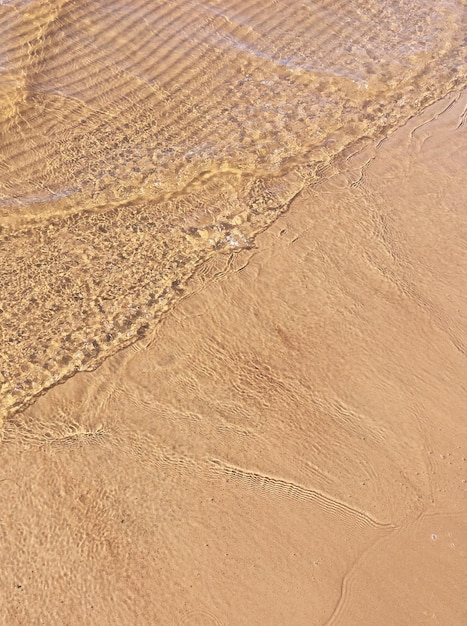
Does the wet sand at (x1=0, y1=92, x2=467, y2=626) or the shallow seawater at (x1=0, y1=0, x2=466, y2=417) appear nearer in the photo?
the wet sand at (x1=0, y1=92, x2=467, y2=626)

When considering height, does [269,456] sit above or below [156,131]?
below

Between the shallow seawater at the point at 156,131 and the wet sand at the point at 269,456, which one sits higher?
the shallow seawater at the point at 156,131

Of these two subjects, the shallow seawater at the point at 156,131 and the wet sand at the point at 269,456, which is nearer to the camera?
the wet sand at the point at 269,456

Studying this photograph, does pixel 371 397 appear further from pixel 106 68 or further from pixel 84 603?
pixel 106 68

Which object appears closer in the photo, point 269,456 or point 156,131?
point 269,456

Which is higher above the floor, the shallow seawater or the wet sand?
the shallow seawater
